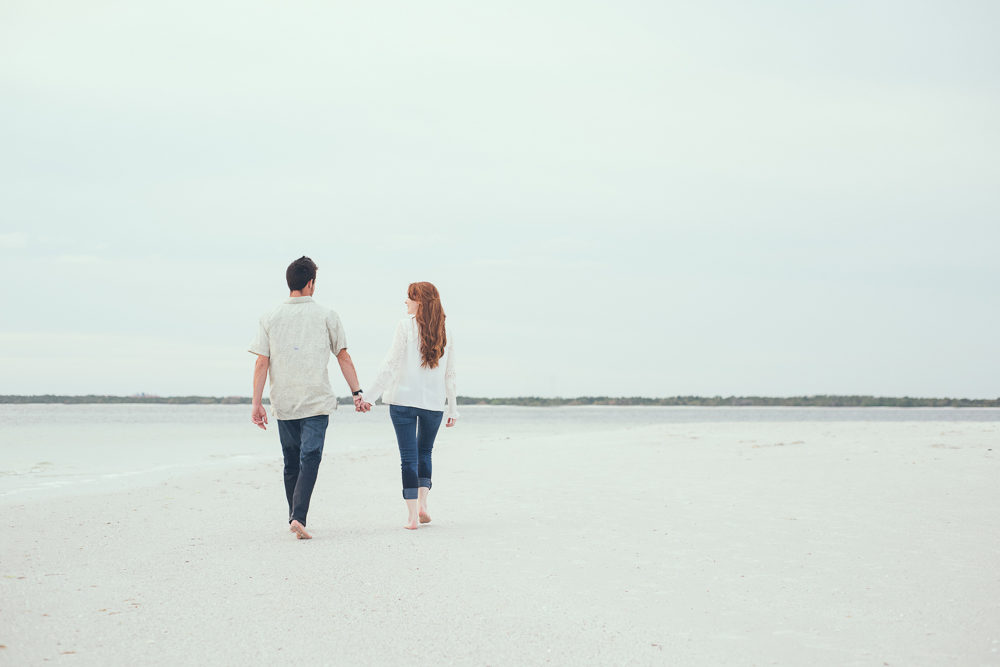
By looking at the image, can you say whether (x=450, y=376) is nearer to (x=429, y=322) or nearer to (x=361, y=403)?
(x=429, y=322)

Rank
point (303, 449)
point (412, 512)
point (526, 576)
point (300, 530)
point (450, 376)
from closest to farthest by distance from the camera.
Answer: point (526, 576) < point (300, 530) < point (303, 449) < point (412, 512) < point (450, 376)

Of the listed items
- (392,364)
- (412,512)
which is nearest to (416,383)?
(392,364)

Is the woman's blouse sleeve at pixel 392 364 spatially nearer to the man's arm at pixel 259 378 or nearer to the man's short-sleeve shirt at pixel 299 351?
the man's short-sleeve shirt at pixel 299 351

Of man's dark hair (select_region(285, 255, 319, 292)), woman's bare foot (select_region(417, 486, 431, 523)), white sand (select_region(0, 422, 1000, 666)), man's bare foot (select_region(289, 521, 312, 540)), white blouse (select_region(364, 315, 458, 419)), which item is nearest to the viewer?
white sand (select_region(0, 422, 1000, 666))

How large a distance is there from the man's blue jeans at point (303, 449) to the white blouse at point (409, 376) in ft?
1.64

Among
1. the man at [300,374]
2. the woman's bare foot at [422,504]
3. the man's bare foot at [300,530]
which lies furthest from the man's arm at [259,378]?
the woman's bare foot at [422,504]

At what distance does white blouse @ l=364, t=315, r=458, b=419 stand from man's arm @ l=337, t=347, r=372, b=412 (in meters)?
0.13

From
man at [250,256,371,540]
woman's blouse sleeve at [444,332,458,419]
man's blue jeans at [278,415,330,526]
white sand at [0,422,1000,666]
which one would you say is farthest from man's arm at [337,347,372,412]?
white sand at [0,422,1000,666]

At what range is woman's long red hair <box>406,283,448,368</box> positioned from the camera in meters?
5.95

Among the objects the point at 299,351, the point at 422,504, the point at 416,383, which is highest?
the point at 299,351

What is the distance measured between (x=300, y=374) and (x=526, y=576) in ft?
7.59

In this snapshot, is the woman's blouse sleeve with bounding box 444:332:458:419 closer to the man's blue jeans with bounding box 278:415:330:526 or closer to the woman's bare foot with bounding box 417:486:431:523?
the woman's bare foot with bounding box 417:486:431:523

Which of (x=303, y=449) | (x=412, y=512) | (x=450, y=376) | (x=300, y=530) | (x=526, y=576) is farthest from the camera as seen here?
(x=450, y=376)

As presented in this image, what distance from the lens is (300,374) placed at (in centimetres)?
550
